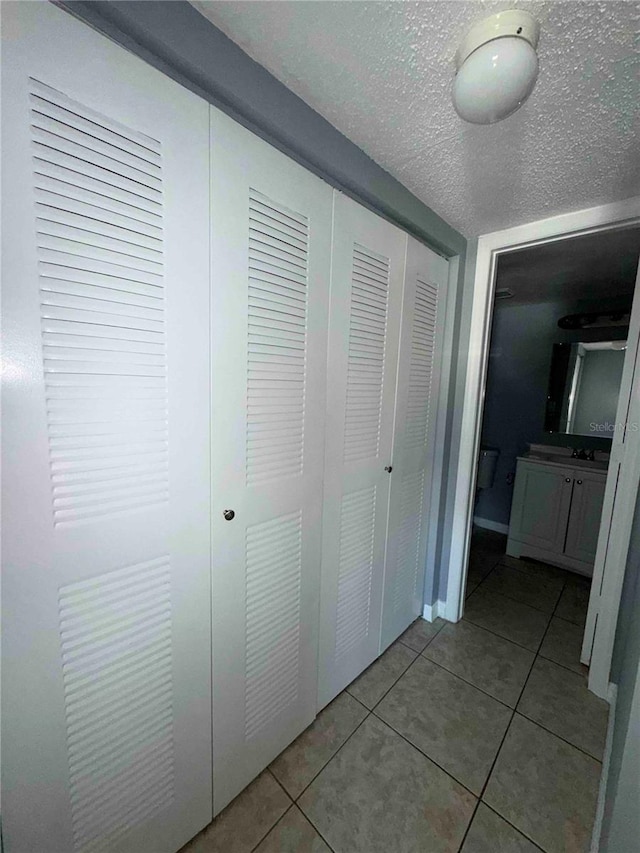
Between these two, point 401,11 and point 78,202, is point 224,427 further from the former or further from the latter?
point 401,11

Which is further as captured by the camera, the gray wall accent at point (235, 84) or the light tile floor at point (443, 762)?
the light tile floor at point (443, 762)

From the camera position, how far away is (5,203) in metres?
0.57

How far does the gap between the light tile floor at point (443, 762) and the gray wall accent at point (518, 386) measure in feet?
5.46

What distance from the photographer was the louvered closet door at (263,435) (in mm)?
885

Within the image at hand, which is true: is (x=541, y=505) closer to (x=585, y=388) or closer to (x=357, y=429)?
(x=585, y=388)

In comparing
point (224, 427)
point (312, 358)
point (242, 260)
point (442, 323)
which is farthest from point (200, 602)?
point (442, 323)

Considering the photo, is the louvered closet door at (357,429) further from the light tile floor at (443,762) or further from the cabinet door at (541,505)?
the cabinet door at (541,505)

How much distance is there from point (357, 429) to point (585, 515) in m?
2.30

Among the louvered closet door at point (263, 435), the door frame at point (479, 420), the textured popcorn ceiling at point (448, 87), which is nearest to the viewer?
the textured popcorn ceiling at point (448, 87)

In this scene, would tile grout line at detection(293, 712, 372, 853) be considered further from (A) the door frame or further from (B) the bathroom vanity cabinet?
(B) the bathroom vanity cabinet

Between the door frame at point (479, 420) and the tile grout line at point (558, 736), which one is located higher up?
the door frame at point (479, 420)

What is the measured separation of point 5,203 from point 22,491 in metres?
0.52

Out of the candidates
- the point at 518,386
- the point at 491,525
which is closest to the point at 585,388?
the point at 518,386

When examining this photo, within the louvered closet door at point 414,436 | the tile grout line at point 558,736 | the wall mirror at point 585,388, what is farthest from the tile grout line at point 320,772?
the wall mirror at point 585,388
